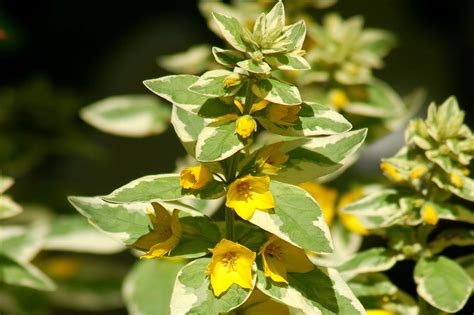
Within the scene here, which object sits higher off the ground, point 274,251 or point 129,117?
point 274,251

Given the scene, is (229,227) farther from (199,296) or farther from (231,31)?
(231,31)

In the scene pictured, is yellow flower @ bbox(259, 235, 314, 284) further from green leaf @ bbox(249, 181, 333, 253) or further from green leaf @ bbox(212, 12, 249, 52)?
green leaf @ bbox(212, 12, 249, 52)

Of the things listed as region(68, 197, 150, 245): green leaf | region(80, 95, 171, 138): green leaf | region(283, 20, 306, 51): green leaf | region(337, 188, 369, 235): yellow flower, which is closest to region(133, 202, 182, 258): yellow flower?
region(68, 197, 150, 245): green leaf

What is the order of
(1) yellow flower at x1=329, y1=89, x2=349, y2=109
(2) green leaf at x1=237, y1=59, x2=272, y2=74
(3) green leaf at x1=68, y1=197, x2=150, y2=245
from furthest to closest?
(1) yellow flower at x1=329, y1=89, x2=349, y2=109, (3) green leaf at x1=68, y1=197, x2=150, y2=245, (2) green leaf at x1=237, y1=59, x2=272, y2=74

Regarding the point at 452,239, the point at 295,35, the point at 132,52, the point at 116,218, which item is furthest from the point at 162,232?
the point at 132,52

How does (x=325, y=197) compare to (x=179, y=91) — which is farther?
(x=325, y=197)

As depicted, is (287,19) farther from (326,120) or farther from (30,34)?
(30,34)

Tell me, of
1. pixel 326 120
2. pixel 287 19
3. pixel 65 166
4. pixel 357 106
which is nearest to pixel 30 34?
pixel 65 166
